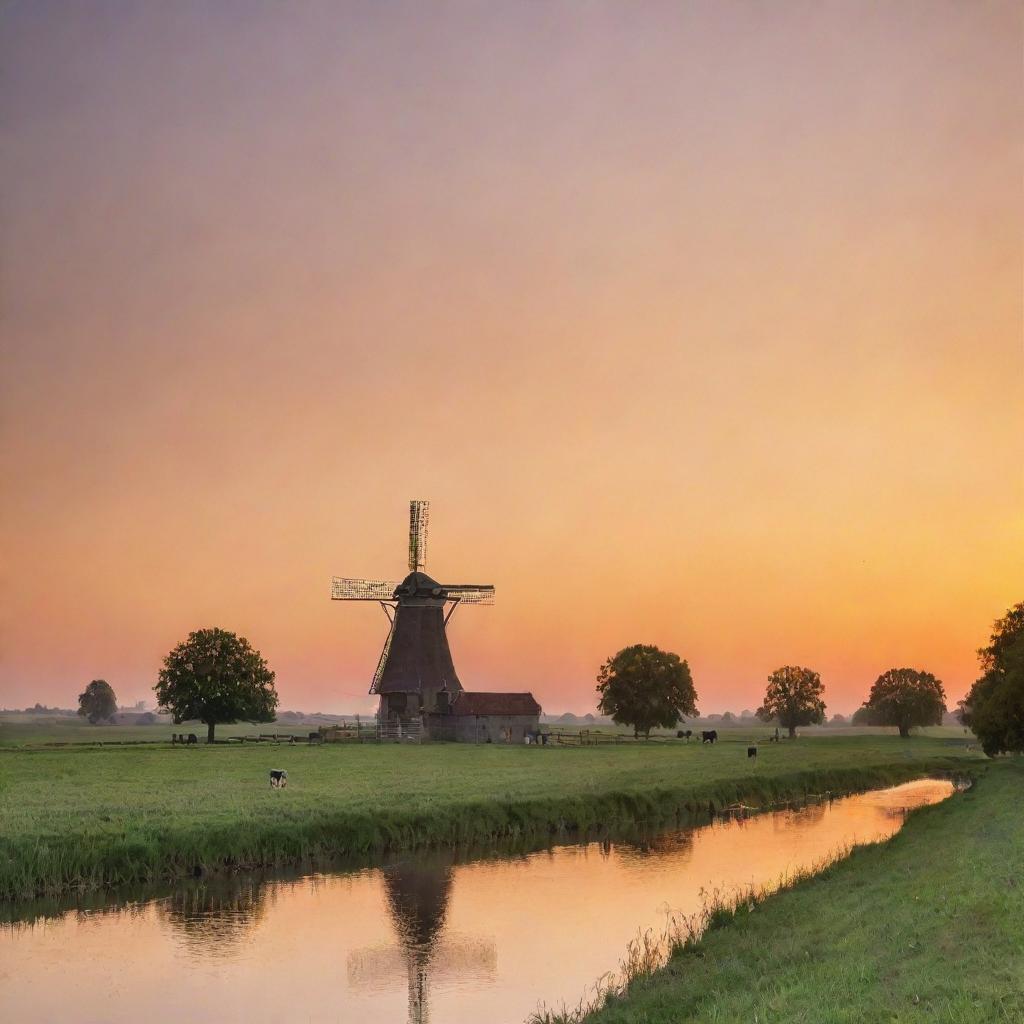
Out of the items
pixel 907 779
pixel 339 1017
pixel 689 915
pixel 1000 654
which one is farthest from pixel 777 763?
pixel 339 1017

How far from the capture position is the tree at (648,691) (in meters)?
122

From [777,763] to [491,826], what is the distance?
132 ft

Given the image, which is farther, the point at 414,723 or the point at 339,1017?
the point at 414,723

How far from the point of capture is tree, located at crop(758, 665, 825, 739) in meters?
152

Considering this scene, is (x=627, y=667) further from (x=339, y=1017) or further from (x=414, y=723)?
(x=339, y=1017)

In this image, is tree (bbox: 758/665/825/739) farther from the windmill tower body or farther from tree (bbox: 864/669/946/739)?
the windmill tower body

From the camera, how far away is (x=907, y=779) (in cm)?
7325

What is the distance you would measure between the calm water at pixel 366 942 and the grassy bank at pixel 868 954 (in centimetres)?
311

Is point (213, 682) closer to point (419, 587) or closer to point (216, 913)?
point (419, 587)

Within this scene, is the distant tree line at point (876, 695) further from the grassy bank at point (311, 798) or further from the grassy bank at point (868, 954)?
the grassy bank at point (868, 954)

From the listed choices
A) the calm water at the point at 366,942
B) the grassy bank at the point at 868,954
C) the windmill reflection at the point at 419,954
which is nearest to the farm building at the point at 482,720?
the calm water at the point at 366,942

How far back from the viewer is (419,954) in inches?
932

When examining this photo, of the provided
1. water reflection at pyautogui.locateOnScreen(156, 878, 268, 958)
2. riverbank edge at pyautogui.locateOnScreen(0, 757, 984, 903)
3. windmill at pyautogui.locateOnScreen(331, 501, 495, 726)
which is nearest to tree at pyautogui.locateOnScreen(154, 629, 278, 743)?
windmill at pyautogui.locateOnScreen(331, 501, 495, 726)

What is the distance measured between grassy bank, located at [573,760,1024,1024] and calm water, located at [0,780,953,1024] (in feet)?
10.2
